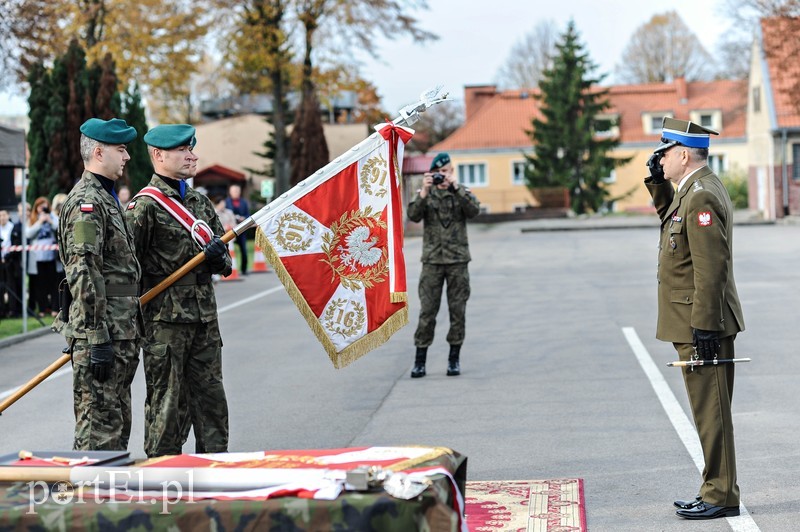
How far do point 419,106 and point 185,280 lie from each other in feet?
5.67

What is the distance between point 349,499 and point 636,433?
5.05m

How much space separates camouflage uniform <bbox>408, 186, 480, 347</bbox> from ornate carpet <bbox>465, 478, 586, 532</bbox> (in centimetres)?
429

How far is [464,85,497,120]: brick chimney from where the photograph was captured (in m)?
83.9

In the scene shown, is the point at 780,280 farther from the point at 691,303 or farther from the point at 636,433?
the point at 691,303

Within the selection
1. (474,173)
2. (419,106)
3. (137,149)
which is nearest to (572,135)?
(474,173)

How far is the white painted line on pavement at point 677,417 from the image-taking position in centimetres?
600

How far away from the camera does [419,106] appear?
22.4ft

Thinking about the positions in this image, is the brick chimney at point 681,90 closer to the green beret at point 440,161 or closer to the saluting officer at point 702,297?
the green beret at point 440,161

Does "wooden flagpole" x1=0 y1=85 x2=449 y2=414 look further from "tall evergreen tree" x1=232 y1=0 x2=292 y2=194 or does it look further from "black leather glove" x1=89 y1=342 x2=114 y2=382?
"tall evergreen tree" x1=232 y1=0 x2=292 y2=194

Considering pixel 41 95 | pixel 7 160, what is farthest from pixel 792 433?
pixel 41 95

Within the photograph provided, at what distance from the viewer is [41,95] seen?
94.1 feet

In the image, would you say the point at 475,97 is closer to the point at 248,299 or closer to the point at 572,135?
the point at 572,135

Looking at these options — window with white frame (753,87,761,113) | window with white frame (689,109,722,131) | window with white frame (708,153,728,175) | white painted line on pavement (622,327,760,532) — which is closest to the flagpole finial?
white painted line on pavement (622,327,760,532)

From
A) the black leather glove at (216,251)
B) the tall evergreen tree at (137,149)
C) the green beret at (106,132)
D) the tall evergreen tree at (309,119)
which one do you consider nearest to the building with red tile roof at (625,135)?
the tall evergreen tree at (309,119)
